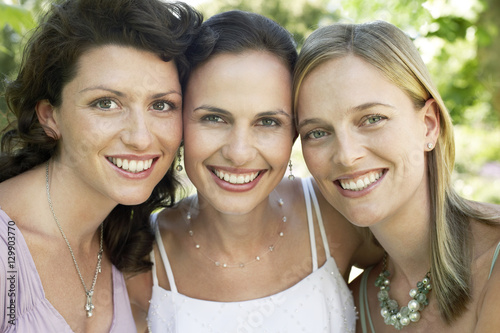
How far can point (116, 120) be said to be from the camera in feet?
8.27

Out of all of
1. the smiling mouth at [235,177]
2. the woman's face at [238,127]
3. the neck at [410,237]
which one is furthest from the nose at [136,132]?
the neck at [410,237]

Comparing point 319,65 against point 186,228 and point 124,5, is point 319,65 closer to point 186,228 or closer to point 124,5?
point 124,5

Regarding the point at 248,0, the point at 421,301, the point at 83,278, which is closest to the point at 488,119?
the point at 248,0

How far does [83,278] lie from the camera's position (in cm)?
279

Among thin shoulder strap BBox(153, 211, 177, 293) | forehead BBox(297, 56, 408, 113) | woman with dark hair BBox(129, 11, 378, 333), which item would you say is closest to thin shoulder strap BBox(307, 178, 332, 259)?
woman with dark hair BBox(129, 11, 378, 333)

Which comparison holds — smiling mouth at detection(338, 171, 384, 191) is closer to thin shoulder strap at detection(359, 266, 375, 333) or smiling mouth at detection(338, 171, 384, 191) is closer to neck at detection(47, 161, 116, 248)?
thin shoulder strap at detection(359, 266, 375, 333)

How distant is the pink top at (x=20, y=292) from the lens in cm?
234

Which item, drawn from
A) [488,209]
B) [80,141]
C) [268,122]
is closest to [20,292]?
[80,141]

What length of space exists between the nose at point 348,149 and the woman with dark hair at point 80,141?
83cm

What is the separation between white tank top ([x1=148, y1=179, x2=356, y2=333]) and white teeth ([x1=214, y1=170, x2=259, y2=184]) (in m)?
0.66

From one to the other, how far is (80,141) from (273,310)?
4.50 ft

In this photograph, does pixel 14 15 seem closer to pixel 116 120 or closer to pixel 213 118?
pixel 116 120

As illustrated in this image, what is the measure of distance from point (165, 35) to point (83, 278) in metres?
1.32

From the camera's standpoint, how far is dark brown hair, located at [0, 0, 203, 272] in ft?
8.30
